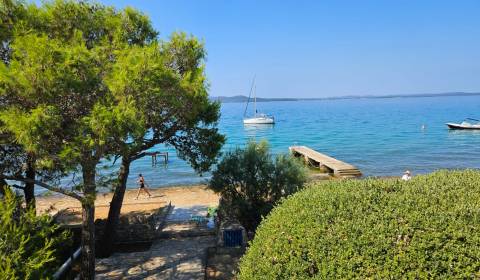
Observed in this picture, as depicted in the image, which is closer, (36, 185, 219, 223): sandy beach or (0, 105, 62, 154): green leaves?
(0, 105, 62, 154): green leaves

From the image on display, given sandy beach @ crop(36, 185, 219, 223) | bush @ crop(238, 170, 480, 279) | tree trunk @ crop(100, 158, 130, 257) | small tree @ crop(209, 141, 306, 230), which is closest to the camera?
bush @ crop(238, 170, 480, 279)

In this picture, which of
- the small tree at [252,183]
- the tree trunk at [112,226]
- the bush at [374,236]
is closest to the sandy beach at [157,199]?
the tree trunk at [112,226]

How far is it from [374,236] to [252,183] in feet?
31.5

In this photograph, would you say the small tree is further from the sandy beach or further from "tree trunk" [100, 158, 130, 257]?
the sandy beach

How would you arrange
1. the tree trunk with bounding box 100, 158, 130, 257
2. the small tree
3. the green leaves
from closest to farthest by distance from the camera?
the green leaves → the tree trunk with bounding box 100, 158, 130, 257 → the small tree

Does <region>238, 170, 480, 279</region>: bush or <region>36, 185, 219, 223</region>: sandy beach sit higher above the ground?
<region>238, 170, 480, 279</region>: bush

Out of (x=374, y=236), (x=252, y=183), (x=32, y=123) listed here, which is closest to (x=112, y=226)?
(x=252, y=183)

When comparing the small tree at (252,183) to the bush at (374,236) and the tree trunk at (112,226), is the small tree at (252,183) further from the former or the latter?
the bush at (374,236)

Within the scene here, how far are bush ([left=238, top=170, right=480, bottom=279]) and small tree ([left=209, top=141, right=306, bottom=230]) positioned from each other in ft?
25.7

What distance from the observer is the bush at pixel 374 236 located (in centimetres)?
422

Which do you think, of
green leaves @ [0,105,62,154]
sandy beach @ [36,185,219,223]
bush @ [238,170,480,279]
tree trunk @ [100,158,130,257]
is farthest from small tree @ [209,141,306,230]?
green leaves @ [0,105,62,154]

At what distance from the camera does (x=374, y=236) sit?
459 centimetres

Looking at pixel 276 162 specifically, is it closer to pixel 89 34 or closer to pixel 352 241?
pixel 89 34

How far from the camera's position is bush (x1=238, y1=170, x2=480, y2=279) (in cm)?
422
